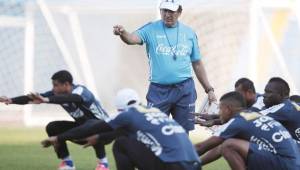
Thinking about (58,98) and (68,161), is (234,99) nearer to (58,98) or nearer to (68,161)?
(58,98)

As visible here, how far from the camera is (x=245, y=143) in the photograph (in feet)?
32.3

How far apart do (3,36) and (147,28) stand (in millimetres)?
16003

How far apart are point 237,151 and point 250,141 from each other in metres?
0.17

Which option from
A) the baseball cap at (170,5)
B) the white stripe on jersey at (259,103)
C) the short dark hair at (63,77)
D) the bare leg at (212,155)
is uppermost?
the baseball cap at (170,5)

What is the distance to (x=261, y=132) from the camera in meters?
9.80

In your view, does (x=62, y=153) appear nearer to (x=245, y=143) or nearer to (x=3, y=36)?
(x=245, y=143)

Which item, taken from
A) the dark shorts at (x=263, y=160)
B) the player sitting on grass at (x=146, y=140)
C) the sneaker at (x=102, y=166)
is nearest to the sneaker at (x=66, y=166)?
the sneaker at (x=102, y=166)

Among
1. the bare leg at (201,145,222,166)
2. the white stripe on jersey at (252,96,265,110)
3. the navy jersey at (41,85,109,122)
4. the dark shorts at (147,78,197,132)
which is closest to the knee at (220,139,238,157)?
the bare leg at (201,145,222,166)

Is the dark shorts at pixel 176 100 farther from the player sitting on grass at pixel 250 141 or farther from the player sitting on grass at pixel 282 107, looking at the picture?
the player sitting on grass at pixel 250 141

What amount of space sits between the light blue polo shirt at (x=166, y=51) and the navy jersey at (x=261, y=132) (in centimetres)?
192

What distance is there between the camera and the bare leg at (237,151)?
9.84 meters

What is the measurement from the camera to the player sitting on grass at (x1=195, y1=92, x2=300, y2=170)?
32.1ft

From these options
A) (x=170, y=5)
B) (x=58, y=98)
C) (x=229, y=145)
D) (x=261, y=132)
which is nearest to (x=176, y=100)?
(x=170, y=5)

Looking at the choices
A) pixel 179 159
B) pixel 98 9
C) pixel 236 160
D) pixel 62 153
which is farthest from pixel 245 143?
pixel 98 9
